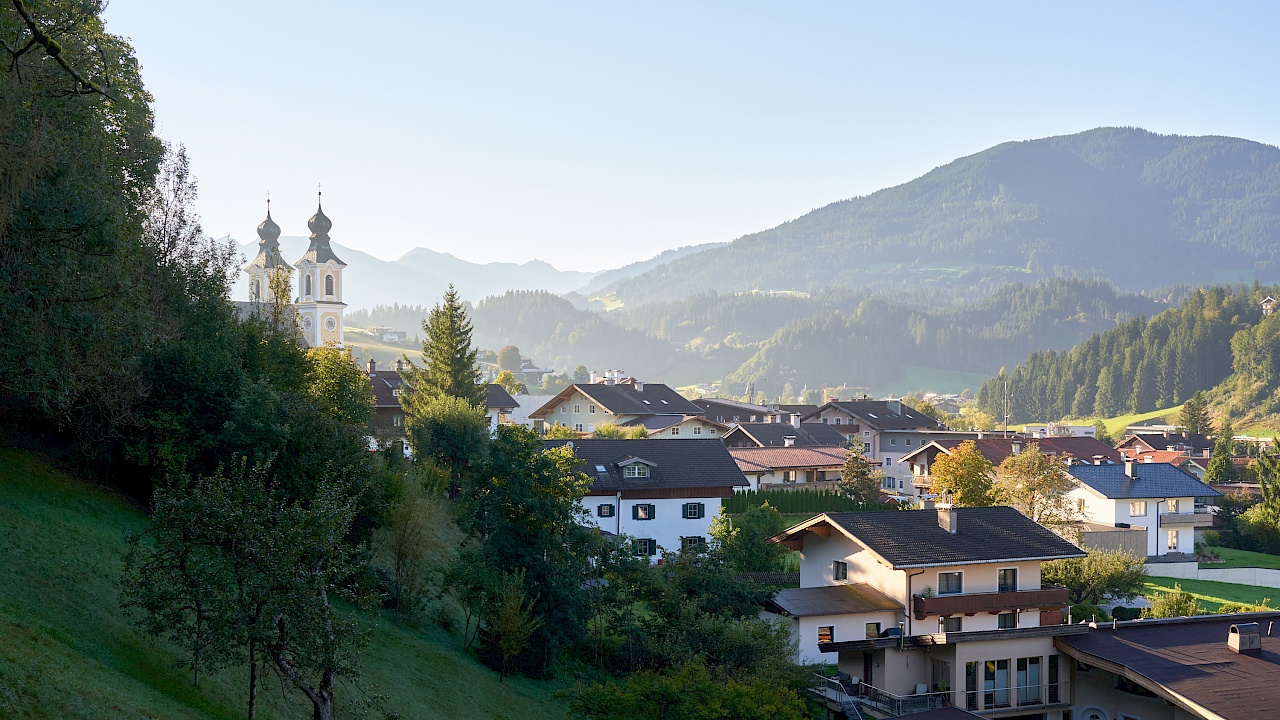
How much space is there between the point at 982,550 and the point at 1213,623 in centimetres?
793

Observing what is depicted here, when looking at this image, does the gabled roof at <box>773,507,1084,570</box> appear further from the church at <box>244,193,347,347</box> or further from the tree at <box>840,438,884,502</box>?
the church at <box>244,193,347,347</box>

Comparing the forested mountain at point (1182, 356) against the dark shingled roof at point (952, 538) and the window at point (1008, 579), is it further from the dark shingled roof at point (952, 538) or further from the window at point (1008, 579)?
the window at point (1008, 579)

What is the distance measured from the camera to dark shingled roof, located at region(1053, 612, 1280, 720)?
2869 centimetres

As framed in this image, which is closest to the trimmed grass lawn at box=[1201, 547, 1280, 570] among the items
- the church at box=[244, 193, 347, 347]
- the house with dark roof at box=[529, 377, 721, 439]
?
the house with dark roof at box=[529, 377, 721, 439]

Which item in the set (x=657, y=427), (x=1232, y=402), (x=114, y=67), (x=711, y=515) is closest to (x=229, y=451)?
(x=114, y=67)

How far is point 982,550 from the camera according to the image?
36688mm

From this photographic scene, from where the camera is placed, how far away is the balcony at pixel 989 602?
114ft

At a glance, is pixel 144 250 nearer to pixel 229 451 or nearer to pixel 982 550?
pixel 229 451

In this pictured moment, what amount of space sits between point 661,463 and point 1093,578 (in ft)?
67.2

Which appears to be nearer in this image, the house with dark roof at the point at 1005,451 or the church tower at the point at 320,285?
the house with dark roof at the point at 1005,451

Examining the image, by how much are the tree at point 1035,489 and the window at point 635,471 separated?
19653 mm

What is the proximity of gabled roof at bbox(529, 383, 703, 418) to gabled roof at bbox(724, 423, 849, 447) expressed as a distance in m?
4.54

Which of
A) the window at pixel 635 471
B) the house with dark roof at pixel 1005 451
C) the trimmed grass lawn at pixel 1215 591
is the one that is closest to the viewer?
the trimmed grass lawn at pixel 1215 591

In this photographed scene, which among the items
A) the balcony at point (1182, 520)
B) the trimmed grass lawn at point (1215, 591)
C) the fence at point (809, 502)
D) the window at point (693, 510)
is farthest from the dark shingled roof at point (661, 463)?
the balcony at point (1182, 520)
